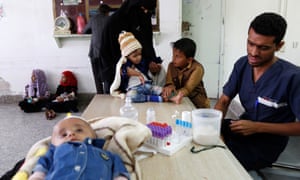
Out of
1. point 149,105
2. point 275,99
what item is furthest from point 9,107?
point 275,99

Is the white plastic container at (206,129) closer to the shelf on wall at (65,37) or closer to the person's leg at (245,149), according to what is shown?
the person's leg at (245,149)

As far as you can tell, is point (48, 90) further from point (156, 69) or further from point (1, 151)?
point (156, 69)

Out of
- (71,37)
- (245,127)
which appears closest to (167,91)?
(245,127)

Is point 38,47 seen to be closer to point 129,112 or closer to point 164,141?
point 129,112

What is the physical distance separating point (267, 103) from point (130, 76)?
3.18 feet

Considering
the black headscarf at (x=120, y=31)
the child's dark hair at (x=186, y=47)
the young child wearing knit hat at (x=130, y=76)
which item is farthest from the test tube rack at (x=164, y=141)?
the black headscarf at (x=120, y=31)

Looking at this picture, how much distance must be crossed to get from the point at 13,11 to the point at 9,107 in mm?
1486

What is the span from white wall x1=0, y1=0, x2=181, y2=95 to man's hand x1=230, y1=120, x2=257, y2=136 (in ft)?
9.48

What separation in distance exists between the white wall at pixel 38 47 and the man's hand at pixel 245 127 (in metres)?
2.89

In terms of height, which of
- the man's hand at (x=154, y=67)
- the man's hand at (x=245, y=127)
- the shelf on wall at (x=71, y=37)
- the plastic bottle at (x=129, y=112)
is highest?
the shelf on wall at (x=71, y=37)

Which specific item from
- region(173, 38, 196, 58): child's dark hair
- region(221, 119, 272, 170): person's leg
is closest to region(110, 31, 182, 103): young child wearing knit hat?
region(173, 38, 196, 58): child's dark hair

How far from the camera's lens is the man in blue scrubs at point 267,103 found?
1345 millimetres

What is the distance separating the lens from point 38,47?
4.30 m

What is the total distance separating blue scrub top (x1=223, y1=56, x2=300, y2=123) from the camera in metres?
1.34
